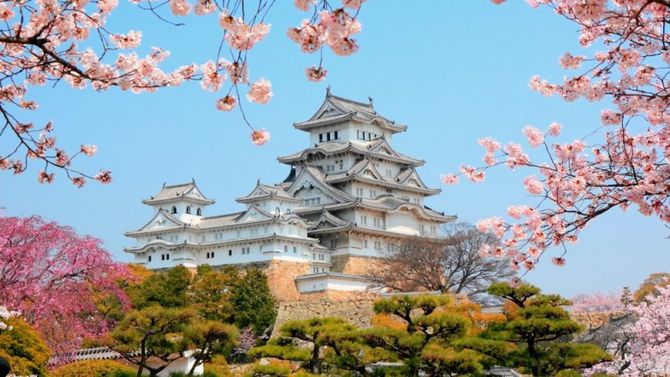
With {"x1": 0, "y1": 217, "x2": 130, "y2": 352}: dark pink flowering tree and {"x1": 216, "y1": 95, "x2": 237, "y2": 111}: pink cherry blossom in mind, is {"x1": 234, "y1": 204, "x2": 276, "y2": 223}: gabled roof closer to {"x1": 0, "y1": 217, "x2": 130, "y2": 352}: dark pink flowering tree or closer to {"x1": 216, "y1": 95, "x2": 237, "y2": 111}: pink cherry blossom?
{"x1": 0, "y1": 217, "x2": 130, "y2": 352}: dark pink flowering tree

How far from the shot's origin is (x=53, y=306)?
54.3ft

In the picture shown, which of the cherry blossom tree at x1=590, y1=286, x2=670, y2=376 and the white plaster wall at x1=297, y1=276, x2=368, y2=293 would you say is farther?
the white plaster wall at x1=297, y1=276, x2=368, y2=293

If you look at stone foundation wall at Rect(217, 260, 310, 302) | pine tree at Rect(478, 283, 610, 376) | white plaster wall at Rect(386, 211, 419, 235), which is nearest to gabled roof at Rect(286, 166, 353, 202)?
white plaster wall at Rect(386, 211, 419, 235)

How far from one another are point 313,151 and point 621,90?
128 feet

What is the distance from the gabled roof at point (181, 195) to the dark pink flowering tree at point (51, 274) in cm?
2240

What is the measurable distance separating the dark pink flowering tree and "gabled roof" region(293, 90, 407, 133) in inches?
1083

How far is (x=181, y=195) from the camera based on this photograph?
41.1 meters

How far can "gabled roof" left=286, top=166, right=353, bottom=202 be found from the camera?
41.4 m

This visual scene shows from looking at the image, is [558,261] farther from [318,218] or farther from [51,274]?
[318,218]

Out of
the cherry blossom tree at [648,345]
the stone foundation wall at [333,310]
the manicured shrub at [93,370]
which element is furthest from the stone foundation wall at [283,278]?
the cherry blossom tree at [648,345]

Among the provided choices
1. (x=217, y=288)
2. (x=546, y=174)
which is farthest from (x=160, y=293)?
(x=546, y=174)

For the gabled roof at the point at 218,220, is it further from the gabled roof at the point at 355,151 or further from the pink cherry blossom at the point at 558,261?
the pink cherry blossom at the point at 558,261

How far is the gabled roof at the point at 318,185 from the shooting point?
41406 mm

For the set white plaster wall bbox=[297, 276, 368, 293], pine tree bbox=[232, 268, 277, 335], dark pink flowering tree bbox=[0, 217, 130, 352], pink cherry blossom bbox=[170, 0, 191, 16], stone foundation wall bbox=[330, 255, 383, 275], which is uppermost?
stone foundation wall bbox=[330, 255, 383, 275]
